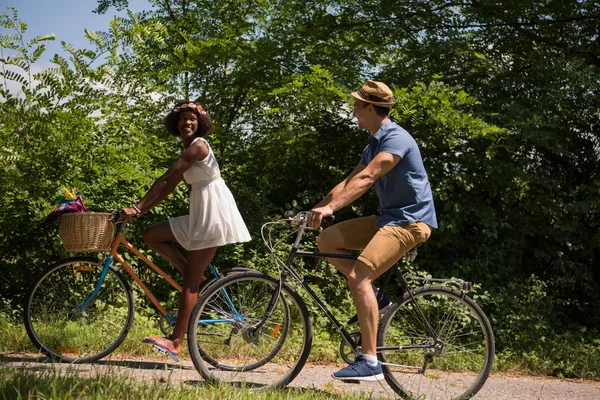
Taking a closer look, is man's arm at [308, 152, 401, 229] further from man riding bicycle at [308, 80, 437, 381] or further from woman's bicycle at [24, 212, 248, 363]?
woman's bicycle at [24, 212, 248, 363]

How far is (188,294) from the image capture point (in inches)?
214

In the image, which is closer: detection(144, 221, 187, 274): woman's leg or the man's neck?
the man's neck

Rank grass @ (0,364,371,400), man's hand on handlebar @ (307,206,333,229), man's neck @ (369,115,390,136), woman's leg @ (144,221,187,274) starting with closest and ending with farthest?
grass @ (0,364,371,400), man's hand on handlebar @ (307,206,333,229), man's neck @ (369,115,390,136), woman's leg @ (144,221,187,274)

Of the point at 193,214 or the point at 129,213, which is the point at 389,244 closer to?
the point at 193,214

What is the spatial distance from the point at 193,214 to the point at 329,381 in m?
1.75

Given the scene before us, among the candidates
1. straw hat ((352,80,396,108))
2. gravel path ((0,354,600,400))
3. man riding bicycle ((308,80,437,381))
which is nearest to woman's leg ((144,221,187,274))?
gravel path ((0,354,600,400))

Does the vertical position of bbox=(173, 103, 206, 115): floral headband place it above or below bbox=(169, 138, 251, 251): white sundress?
above

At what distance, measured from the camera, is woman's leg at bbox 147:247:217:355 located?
5.34 m

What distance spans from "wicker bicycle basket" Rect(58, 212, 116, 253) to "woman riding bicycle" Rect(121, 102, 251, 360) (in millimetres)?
240

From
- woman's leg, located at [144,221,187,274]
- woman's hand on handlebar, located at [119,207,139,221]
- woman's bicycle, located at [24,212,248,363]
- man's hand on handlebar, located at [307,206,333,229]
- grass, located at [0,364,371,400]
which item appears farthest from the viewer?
woman's bicycle, located at [24,212,248,363]

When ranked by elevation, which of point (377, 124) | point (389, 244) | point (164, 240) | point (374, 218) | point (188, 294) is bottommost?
point (188, 294)

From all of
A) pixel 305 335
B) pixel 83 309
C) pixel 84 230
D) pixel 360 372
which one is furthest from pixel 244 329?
pixel 83 309

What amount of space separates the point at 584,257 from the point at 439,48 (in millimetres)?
3240

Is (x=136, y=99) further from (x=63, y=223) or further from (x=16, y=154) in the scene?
(x=63, y=223)
